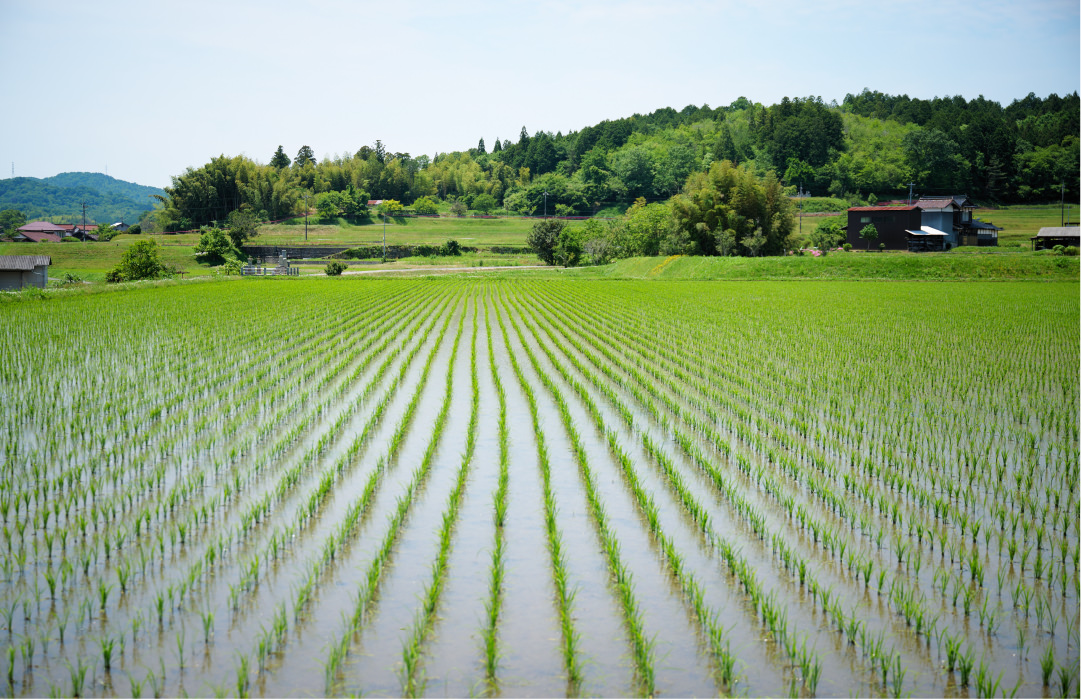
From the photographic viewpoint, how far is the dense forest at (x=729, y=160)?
82875 millimetres

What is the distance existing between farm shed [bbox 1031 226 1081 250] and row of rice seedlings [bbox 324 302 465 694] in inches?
1969

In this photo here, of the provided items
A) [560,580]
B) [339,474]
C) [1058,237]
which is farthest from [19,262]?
[1058,237]

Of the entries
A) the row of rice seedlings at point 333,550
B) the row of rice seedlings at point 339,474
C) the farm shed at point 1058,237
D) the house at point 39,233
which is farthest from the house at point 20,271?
the farm shed at point 1058,237

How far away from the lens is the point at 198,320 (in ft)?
55.2

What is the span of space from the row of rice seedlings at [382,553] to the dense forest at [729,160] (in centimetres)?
5929

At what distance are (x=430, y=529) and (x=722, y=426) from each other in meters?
3.75

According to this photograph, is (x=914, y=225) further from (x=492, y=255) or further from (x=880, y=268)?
(x=492, y=255)

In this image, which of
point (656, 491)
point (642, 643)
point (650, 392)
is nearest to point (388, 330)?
point (650, 392)

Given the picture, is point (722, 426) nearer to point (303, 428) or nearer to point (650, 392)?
point (650, 392)

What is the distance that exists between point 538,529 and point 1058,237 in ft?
176

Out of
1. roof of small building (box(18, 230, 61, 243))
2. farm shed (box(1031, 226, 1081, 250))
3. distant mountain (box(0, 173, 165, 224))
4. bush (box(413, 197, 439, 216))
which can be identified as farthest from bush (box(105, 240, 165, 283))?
distant mountain (box(0, 173, 165, 224))

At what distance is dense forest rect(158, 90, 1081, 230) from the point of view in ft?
272

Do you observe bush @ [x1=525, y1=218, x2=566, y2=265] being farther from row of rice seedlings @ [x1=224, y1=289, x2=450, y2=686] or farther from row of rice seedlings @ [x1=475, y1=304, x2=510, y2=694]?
row of rice seedlings @ [x1=475, y1=304, x2=510, y2=694]

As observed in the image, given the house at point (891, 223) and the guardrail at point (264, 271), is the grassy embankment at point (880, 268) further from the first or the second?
the guardrail at point (264, 271)
